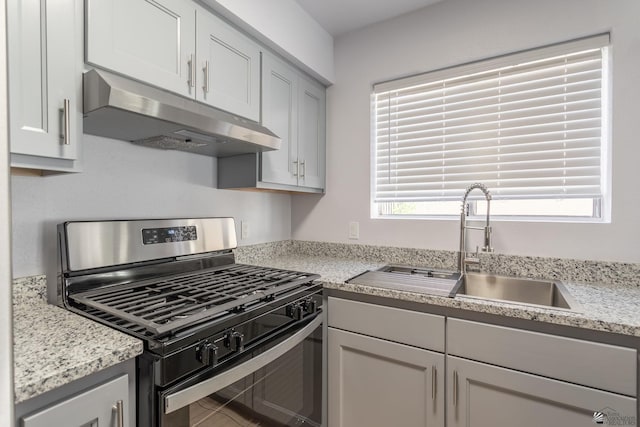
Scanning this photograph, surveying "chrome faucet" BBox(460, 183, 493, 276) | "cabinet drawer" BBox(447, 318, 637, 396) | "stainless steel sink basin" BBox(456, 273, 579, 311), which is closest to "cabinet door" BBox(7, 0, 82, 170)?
"cabinet drawer" BBox(447, 318, 637, 396)

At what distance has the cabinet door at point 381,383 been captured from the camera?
1.35m

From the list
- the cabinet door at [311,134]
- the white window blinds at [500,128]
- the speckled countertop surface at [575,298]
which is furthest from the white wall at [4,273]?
the white window blinds at [500,128]

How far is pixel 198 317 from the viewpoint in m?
0.95

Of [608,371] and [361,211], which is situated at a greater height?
[361,211]

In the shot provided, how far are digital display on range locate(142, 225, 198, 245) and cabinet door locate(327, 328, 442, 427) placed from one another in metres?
0.87

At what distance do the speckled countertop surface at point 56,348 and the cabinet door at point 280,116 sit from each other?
1.04m

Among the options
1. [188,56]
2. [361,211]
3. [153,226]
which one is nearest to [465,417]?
[361,211]

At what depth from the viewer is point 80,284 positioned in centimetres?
119

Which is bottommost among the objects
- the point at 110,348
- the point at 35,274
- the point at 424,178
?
the point at 110,348

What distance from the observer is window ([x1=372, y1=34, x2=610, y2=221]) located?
161cm

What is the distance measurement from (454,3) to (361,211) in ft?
4.56

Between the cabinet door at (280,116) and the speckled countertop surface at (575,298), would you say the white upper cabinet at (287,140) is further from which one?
the speckled countertop surface at (575,298)

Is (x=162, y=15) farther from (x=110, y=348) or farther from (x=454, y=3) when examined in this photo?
(x=454, y=3)

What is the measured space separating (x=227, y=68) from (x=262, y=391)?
4.64ft
